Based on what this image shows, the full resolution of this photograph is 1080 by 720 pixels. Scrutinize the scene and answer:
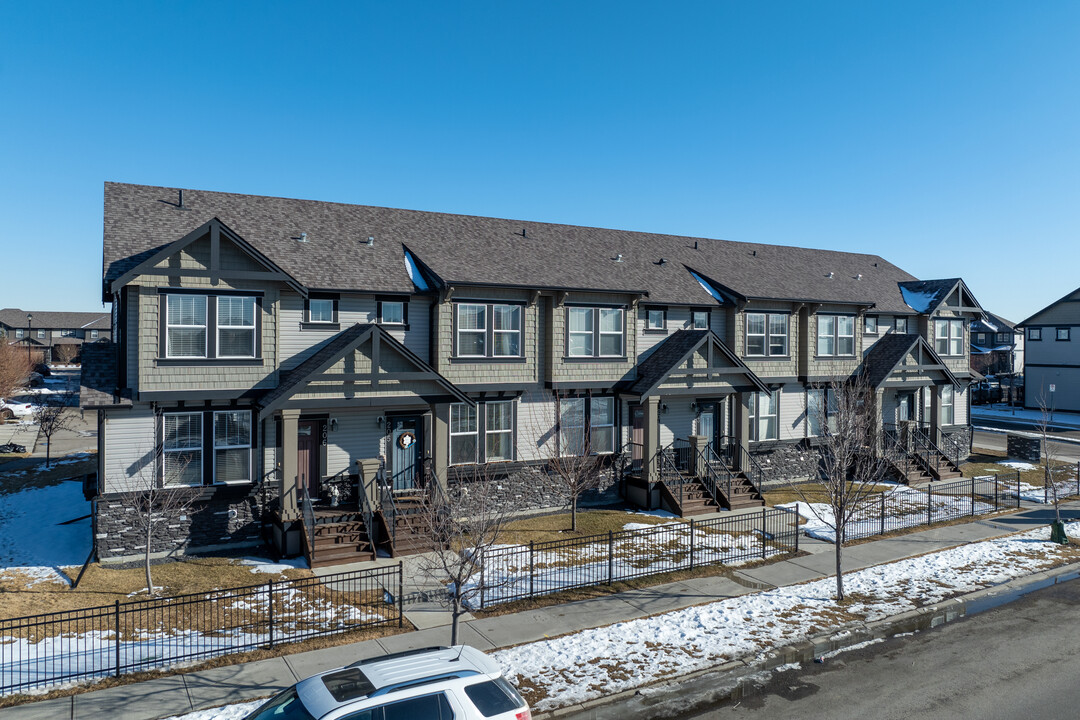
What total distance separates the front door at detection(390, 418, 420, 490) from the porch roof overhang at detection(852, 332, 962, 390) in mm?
19263

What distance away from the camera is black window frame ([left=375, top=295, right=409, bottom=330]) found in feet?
68.7

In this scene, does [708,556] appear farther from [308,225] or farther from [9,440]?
[9,440]

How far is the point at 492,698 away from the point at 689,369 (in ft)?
57.5

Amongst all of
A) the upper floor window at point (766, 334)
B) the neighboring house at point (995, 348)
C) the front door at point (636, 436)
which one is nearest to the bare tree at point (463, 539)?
the front door at point (636, 436)

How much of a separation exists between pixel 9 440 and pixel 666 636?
140 ft

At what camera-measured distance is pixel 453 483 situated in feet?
69.7

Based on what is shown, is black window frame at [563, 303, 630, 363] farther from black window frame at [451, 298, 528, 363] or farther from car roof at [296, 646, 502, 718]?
car roof at [296, 646, 502, 718]

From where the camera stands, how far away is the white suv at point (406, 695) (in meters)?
7.44

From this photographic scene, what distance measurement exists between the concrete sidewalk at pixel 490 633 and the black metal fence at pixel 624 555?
33.5 inches

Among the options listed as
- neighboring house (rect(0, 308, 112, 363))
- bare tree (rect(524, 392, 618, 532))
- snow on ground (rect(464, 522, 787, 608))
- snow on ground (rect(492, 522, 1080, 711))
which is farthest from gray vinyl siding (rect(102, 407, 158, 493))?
neighboring house (rect(0, 308, 112, 363))

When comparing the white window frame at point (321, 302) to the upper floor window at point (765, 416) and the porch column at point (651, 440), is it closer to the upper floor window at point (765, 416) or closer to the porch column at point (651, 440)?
the porch column at point (651, 440)

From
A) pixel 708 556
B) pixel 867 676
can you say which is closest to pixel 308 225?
pixel 708 556

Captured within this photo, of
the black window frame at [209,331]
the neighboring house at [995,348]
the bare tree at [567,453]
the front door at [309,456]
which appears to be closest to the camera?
the black window frame at [209,331]

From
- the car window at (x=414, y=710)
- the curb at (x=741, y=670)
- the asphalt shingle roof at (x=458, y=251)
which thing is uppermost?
the asphalt shingle roof at (x=458, y=251)
